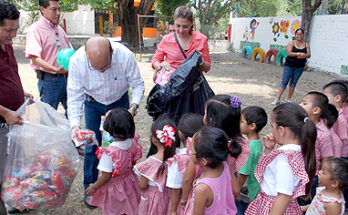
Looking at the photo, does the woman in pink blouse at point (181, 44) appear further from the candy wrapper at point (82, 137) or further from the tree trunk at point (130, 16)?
the tree trunk at point (130, 16)

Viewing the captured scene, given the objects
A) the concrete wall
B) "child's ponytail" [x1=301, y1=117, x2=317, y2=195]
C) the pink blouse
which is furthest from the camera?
the concrete wall

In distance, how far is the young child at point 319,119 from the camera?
230cm

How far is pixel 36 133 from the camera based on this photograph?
2277 millimetres

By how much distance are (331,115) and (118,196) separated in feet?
6.06

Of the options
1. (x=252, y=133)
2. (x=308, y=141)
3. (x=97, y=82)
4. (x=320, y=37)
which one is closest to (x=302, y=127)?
(x=308, y=141)

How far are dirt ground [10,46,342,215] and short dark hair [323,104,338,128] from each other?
2.14 m

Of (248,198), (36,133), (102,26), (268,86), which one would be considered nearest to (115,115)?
(36,133)

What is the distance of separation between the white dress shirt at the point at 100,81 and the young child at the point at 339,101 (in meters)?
1.76

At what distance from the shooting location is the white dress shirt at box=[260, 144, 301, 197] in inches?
64.6

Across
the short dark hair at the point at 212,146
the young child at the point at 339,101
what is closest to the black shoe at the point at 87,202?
the short dark hair at the point at 212,146

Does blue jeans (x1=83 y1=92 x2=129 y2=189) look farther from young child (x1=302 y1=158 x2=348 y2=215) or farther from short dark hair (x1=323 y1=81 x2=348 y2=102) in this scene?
short dark hair (x1=323 y1=81 x2=348 y2=102)

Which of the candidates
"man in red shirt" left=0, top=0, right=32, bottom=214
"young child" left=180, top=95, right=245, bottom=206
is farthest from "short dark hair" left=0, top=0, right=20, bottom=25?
"young child" left=180, top=95, right=245, bottom=206

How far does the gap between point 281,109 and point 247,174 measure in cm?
69

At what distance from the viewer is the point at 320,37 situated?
451 inches
